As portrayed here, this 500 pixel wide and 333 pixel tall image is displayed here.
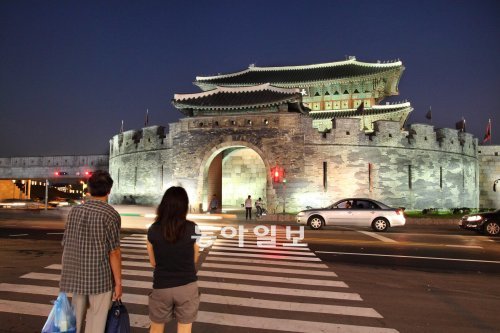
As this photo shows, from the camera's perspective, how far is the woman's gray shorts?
10.7 feet

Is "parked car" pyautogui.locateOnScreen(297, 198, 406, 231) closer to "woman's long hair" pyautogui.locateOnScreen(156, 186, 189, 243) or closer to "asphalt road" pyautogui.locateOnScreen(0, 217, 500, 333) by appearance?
"asphalt road" pyautogui.locateOnScreen(0, 217, 500, 333)

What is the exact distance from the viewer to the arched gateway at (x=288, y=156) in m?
25.2

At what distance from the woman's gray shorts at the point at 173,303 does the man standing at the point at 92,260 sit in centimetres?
32

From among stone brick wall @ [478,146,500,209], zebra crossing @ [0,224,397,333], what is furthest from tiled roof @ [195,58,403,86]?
zebra crossing @ [0,224,397,333]

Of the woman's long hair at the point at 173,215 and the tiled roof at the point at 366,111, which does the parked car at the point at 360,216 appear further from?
the tiled roof at the point at 366,111

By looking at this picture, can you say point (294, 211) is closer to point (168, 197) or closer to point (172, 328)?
point (172, 328)

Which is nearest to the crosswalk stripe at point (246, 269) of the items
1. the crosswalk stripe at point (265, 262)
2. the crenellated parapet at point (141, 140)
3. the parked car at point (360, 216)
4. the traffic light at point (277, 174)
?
the crosswalk stripe at point (265, 262)

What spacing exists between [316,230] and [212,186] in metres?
12.2

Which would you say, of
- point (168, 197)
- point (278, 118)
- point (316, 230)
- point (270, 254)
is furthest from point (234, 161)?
point (168, 197)

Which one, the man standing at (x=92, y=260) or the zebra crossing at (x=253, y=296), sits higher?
the man standing at (x=92, y=260)

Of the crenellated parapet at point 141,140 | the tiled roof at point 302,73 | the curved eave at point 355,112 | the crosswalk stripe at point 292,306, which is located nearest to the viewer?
the crosswalk stripe at point 292,306

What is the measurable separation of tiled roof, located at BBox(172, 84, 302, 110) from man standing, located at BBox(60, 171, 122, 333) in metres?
21.5

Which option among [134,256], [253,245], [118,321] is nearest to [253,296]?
[118,321]

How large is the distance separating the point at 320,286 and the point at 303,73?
1252 inches
